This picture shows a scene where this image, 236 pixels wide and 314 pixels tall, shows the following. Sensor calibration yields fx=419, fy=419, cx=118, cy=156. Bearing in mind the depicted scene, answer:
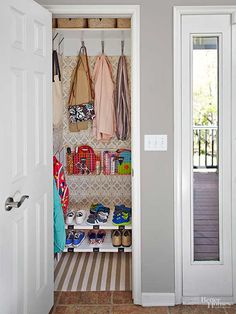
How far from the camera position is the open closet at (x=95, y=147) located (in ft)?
12.4

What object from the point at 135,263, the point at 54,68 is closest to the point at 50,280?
the point at 135,263

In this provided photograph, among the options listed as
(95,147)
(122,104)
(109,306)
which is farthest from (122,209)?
(109,306)

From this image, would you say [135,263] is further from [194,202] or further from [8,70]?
[8,70]

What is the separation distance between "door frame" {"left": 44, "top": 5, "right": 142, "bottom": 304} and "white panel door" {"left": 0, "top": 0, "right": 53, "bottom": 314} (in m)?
0.27

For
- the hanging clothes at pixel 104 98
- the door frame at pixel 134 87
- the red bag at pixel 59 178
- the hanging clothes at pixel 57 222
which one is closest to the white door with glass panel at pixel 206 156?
the door frame at pixel 134 87

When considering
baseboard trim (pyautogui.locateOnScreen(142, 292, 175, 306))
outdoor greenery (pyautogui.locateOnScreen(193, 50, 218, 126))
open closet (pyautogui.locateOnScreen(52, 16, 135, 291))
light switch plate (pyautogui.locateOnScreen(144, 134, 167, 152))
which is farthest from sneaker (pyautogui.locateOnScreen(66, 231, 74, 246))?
outdoor greenery (pyautogui.locateOnScreen(193, 50, 218, 126))

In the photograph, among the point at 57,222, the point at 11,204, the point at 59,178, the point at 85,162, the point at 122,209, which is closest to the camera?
the point at 11,204

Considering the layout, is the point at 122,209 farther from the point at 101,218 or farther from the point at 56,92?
the point at 56,92

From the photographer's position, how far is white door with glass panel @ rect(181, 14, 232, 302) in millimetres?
3012

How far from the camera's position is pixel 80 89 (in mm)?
4180

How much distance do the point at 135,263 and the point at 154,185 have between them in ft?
1.95

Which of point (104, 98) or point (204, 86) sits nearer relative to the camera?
point (204, 86)

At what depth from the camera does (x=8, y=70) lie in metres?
2.09

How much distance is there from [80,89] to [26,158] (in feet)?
6.27
